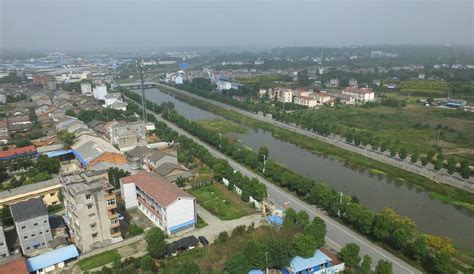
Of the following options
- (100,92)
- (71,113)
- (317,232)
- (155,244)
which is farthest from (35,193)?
(100,92)

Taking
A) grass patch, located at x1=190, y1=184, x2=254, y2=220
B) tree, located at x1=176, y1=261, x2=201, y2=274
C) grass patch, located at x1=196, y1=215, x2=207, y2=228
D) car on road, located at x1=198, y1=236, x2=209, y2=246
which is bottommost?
grass patch, located at x1=196, y1=215, x2=207, y2=228

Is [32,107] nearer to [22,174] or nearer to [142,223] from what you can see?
[22,174]

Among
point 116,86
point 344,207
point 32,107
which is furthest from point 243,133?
point 116,86

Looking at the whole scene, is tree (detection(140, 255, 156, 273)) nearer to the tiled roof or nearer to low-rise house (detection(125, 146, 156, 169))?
the tiled roof

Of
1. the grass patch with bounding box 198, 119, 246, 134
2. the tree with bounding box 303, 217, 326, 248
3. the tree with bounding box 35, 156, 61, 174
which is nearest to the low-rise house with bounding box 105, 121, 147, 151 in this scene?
the tree with bounding box 35, 156, 61, 174

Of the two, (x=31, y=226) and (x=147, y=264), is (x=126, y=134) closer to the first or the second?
(x=31, y=226)
